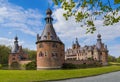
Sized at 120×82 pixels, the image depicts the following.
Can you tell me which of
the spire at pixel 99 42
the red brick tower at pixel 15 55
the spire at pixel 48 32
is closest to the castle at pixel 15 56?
the red brick tower at pixel 15 55

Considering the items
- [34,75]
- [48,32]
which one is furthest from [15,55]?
[34,75]

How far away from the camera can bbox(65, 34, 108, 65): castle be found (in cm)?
7788

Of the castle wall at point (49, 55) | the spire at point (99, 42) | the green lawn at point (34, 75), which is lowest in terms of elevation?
the green lawn at point (34, 75)

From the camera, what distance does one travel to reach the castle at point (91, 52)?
A: 77875mm

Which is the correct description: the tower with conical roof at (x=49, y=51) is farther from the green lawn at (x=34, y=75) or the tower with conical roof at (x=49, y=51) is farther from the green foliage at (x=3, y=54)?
the green foliage at (x=3, y=54)

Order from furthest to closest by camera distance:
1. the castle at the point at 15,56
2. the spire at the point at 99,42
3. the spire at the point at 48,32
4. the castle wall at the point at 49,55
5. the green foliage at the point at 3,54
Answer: the green foliage at the point at 3,54 → the spire at the point at 99,42 → the castle at the point at 15,56 → the spire at the point at 48,32 → the castle wall at the point at 49,55

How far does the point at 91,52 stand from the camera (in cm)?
8388

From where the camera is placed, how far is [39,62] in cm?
4688

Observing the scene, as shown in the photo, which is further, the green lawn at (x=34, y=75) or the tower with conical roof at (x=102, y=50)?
the tower with conical roof at (x=102, y=50)

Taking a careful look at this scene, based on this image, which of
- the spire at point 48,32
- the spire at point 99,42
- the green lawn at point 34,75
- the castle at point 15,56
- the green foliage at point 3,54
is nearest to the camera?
the green lawn at point 34,75

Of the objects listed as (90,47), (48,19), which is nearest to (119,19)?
(48,19)

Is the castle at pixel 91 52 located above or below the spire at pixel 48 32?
below

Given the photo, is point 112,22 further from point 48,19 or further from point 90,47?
point 90,47

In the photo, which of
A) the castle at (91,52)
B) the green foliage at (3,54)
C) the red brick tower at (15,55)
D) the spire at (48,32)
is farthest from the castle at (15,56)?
the spire at (48,32)
